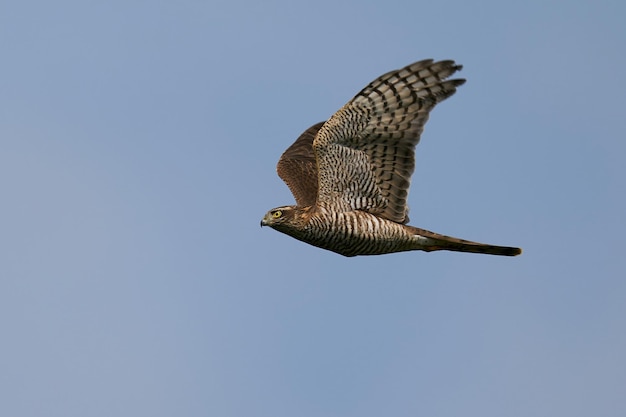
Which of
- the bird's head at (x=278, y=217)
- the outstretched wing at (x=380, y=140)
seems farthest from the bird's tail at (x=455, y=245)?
the bird's head at (x=278, y=217)

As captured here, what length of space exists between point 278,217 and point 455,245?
227 centimetres

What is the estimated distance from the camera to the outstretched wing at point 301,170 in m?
20.7

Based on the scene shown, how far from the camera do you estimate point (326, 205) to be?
63.2 feet

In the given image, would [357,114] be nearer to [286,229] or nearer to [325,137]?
[325,137]

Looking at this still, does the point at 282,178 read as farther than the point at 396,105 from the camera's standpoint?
Yes

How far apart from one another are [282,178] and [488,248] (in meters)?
3.40

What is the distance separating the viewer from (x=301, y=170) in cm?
2142

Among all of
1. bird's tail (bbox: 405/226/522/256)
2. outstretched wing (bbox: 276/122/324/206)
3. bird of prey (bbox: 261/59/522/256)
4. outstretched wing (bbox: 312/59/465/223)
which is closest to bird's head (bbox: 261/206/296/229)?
bird of prey (bbox: 261/59/522/256)

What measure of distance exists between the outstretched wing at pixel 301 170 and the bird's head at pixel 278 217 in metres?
0.62

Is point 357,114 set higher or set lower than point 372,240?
higher

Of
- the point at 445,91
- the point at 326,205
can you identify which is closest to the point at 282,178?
the point at 326,205

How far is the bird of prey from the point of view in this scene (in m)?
18.5

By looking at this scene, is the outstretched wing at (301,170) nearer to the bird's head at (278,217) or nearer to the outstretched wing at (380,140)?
the bird's head at (278,217)

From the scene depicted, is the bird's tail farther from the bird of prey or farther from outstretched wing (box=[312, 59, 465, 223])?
outstretched wing (box=[312, 59, 465, 223])
